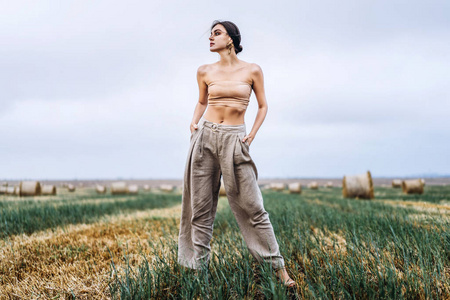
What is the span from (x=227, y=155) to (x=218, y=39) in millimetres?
939

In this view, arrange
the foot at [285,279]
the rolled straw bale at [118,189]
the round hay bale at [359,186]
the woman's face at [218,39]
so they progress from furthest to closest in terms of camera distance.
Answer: the rolled straw bale at [118,189]
the round hay bale at [359,186]
the woman's face at [218,39]
the foot at [285,279]

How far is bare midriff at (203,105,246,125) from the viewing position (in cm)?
227

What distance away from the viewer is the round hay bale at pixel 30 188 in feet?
50.2

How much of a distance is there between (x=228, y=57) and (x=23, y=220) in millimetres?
5174

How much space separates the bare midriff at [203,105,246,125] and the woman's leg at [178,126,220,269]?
0.39 feet

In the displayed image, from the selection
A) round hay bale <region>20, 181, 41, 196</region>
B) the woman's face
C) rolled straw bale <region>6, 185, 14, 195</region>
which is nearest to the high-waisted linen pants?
the woman's face

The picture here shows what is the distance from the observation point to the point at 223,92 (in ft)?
7.38

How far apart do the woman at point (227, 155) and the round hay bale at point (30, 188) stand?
16390 millimetres

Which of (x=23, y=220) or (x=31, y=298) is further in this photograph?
(x=23, y=220)

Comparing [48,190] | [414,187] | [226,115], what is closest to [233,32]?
[226,115]

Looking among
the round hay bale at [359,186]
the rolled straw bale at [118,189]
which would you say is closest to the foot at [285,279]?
the round hay bale at [359,186]

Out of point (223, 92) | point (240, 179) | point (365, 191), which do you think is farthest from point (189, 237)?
point (365, 191)

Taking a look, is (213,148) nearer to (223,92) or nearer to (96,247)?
(223,92)

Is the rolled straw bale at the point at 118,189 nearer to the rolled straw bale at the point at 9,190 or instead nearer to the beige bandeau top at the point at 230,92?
the rolled straw bale at the point at 9,190
